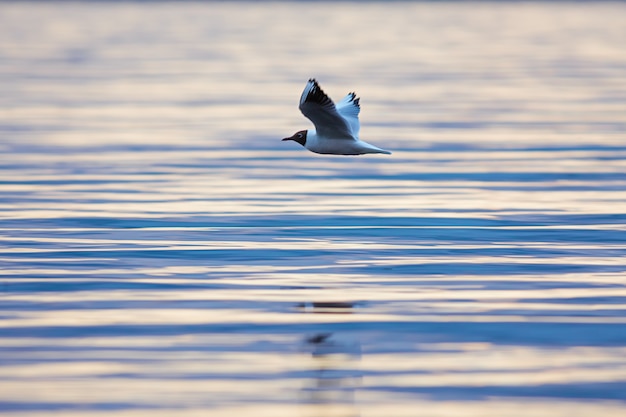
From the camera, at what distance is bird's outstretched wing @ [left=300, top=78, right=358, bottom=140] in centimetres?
1466

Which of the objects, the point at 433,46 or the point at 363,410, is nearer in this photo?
the point at 363,410

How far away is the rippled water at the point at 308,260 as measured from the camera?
31.9 ft

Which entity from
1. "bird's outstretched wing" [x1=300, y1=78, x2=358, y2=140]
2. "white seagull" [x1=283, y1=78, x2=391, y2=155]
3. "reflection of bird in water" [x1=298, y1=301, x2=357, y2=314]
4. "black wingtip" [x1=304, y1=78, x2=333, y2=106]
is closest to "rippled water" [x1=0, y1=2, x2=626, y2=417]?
"reflection of bird in water" [x1=298, y1=301, x2=357, y2=314]

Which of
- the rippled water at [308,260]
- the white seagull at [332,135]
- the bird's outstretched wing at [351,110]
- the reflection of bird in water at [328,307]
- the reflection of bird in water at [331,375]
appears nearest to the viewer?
the reflection of bird in water at [331,375]

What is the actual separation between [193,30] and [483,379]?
70578 millimetres

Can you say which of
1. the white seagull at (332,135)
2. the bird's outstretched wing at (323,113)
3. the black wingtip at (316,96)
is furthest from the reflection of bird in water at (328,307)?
the white seagull at (332,135)

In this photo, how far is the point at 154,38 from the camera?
223ft

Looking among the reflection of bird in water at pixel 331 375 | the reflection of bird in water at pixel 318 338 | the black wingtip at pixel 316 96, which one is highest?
the black wingtip at pixel 316 96

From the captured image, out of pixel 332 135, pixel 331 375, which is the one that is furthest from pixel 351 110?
pixel 331 375

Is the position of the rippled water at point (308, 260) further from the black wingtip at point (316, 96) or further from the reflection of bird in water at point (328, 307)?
the black wingtip at point (316, 96)

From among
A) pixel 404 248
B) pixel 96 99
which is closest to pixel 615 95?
pixel 96 99

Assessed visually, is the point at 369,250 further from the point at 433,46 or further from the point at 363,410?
the point at 433,46

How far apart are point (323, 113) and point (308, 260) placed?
2.01m

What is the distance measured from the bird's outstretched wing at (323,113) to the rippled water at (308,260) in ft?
3.14
